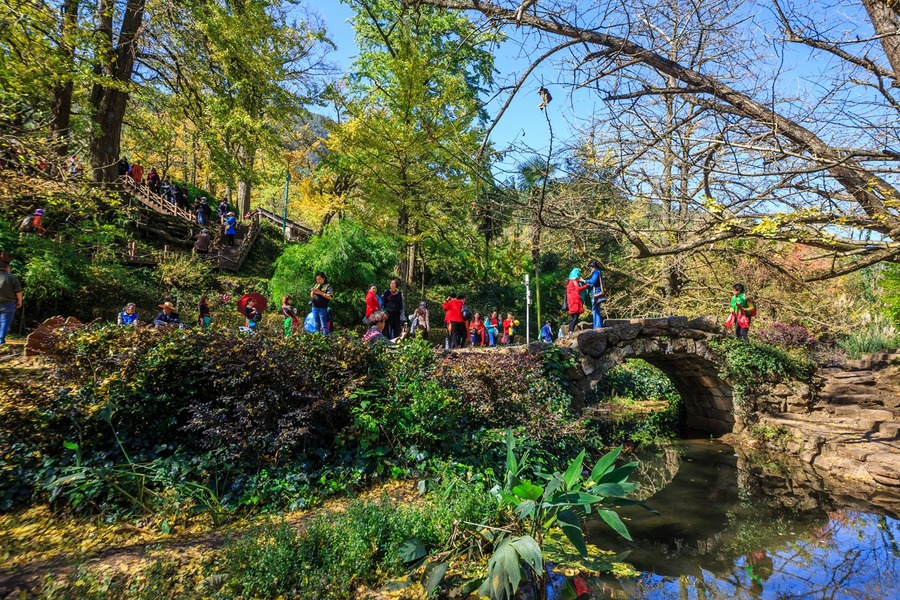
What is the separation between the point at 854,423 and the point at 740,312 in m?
3.13

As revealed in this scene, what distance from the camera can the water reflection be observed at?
5.00 meters

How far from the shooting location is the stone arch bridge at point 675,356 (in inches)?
367

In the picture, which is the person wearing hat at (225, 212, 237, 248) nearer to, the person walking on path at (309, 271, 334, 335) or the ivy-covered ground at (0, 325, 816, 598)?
the person walking on path at (309, 271, 334, 335)

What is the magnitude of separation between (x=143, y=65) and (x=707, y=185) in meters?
13.6

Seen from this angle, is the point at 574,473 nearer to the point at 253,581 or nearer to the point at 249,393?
the point at 253,581

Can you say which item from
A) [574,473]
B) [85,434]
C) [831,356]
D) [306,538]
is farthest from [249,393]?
[831,356]

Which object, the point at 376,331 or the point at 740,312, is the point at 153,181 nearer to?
the point at 376,331

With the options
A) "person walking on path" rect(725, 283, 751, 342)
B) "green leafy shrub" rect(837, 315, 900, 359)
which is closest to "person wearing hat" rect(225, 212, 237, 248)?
"person walking on path" rect(725, 283, 751, 342)

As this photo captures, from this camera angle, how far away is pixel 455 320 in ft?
37.8

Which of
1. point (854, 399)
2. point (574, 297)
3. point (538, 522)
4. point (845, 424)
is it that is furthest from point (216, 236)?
point (854, 399)

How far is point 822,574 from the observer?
5.27 meters

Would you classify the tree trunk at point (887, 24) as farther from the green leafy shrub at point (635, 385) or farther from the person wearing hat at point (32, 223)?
the person wearing hat at point (32, 223)

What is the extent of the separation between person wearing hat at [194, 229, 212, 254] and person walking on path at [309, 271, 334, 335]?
9877mm

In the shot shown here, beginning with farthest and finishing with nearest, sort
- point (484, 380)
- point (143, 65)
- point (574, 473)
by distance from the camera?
1. point (143, 65)
2. point (484, 380)
3. point (574, 473)
